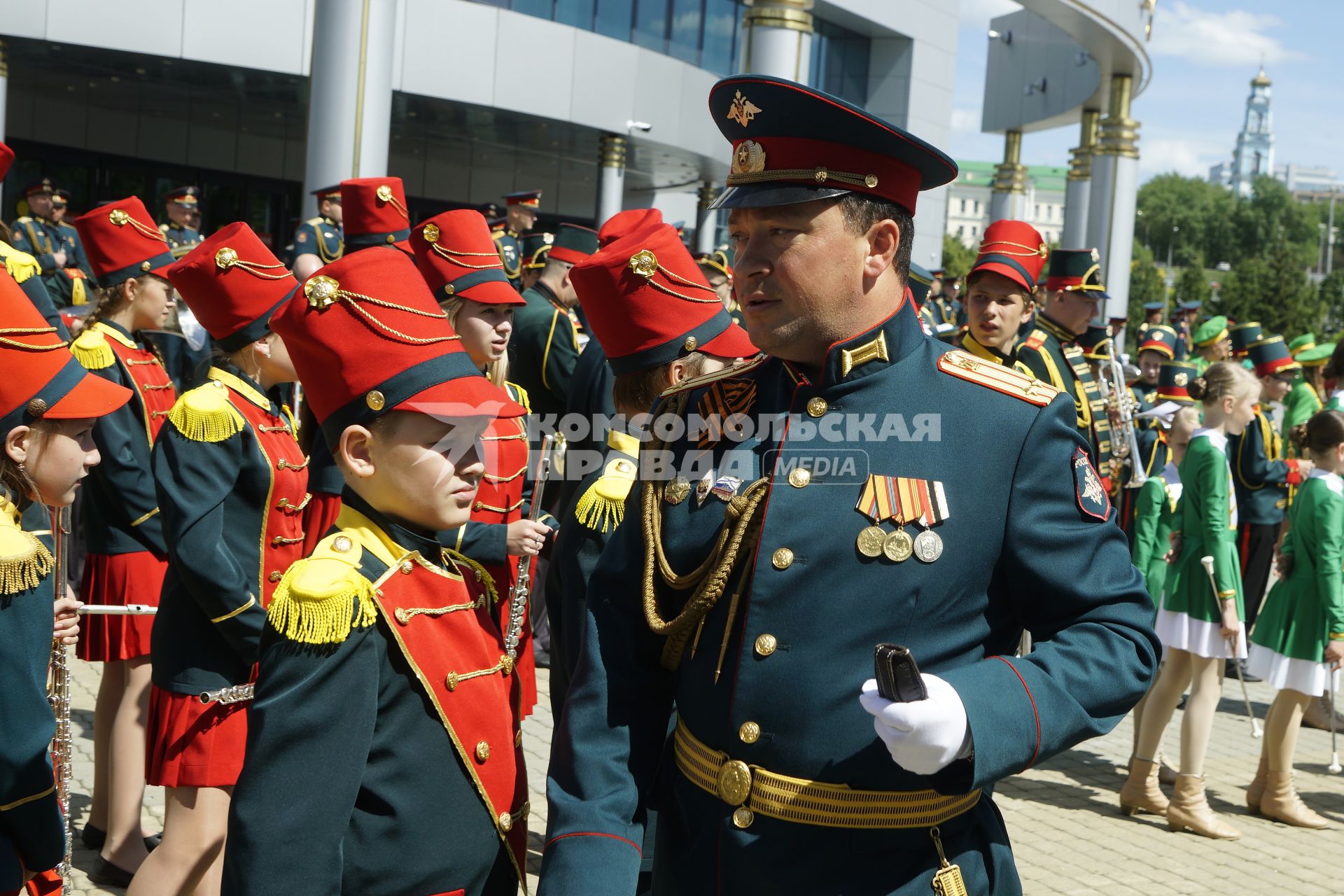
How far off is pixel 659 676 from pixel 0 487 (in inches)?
66.4

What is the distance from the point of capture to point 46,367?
3.23m

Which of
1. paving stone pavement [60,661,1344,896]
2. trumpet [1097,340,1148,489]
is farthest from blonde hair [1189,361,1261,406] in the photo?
paving stone pavement [60,661,1344,896]

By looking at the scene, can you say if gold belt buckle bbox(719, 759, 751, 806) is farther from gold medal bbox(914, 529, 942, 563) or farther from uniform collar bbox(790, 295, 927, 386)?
uniform collar bbox(790, 295, 927, 386)

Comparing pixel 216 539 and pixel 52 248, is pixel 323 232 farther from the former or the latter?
pixel 216 539

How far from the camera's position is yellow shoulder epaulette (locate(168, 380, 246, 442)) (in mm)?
4035

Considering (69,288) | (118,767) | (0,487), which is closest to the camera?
(0,487)

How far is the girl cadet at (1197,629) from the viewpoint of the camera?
250 inches

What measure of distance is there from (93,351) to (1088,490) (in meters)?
4.01

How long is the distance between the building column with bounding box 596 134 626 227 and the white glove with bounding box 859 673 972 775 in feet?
78.7

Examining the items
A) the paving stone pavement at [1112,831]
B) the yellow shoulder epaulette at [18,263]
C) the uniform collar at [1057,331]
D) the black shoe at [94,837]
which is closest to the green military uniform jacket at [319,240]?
the yellow shoulder epaulette at [18,263]

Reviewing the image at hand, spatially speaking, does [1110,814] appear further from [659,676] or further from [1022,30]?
[1022,30]

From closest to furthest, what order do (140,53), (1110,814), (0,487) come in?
(0,487)
(1110,814)
(140,53)

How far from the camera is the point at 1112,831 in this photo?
20.7 feet

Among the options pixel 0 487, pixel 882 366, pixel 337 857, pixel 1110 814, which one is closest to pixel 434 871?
pixel 337 857
